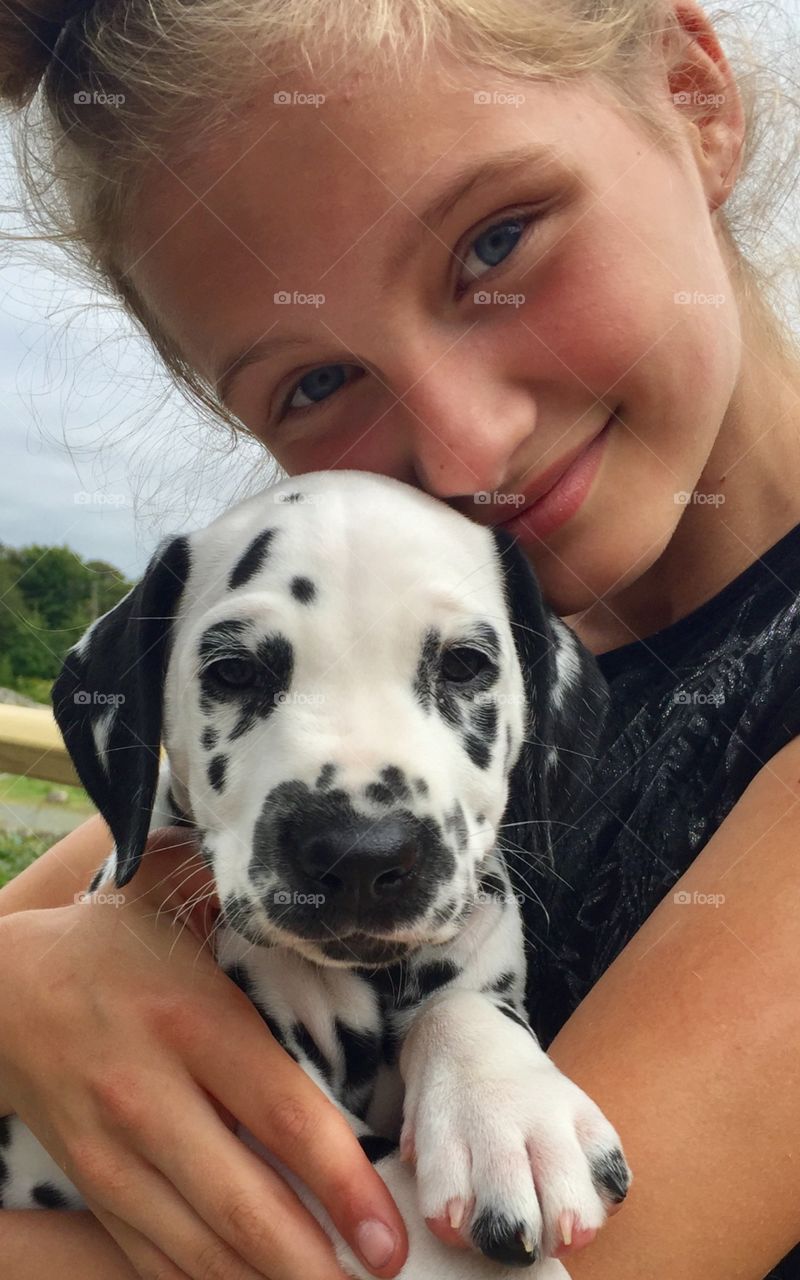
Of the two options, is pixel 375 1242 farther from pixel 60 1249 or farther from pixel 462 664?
pixel 462 664

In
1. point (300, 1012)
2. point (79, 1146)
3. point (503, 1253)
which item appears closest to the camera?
point (503, 1253)

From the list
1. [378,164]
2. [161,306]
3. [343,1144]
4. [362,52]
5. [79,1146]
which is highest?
[362,52]

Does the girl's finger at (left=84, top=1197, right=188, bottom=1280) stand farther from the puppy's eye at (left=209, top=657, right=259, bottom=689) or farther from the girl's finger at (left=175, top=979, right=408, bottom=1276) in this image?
the puppy's eye at (left=209, top=657, right=259, bottom=689)

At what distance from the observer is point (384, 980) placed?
1886 millimetres

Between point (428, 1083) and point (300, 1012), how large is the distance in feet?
0.98

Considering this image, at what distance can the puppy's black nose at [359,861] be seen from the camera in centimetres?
157

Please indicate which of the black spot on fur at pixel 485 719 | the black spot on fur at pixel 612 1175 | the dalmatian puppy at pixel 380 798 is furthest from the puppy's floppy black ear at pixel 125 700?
Answer: the black spot on fur at pixel 612 1175

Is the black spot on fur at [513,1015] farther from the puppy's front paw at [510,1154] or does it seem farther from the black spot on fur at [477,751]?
the black spot on fur at [477,751]

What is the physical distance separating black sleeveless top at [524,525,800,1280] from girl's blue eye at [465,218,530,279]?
0.77 meters

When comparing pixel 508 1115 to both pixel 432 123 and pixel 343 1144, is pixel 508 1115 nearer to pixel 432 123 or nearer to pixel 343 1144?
pixel 343 1144

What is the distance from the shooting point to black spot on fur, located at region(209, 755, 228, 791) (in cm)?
187

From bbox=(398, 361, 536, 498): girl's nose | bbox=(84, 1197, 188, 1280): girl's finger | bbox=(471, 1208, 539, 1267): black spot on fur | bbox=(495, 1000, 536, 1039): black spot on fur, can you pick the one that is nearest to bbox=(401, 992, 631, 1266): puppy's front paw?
bbox=(471, 1208, 539, 1267): black spot on fur

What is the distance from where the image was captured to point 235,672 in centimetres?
190

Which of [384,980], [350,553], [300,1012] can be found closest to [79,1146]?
[300,1012]
